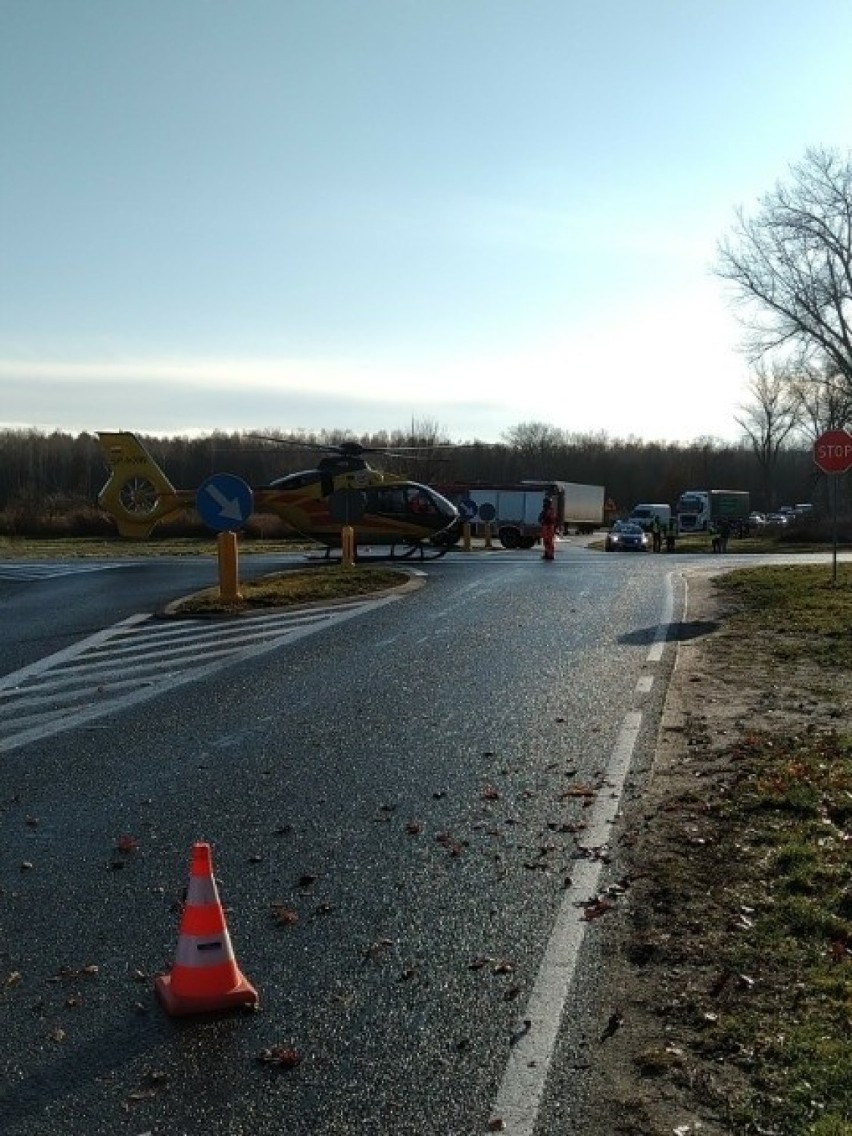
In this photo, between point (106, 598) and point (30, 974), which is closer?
point (30, 974)

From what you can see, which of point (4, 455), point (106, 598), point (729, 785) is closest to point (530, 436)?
point (4, 455)

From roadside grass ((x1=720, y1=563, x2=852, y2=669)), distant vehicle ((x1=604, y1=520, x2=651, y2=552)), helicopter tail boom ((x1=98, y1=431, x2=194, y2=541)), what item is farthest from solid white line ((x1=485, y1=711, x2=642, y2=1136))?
distant vehicle ((x1=604, y1=520, x2=651, y2=552))

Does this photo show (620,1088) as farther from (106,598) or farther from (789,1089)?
(106,598)

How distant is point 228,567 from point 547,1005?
14.1 metres

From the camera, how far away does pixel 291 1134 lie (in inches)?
138

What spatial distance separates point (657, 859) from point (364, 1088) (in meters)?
2.76

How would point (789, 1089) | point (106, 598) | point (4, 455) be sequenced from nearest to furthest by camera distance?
point (789, 1089), point (106, 598), point (4, 455)

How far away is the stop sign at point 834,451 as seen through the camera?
69.1ft

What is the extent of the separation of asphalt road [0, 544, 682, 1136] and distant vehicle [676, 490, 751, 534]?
74298mm

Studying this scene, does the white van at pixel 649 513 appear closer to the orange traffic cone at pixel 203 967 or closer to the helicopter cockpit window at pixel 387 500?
the helicopter cockpit window at pixel 387 500

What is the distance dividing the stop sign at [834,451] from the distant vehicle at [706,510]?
6328 centimetres

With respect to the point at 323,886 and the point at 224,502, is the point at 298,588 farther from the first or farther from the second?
the point at 323,886

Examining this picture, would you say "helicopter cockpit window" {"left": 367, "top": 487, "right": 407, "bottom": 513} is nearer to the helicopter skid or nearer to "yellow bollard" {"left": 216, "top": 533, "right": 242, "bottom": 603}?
the helicopter skid

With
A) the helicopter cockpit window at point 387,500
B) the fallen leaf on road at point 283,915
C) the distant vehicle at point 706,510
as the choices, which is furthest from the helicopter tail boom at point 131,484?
the distant vehicle at point 706,510
